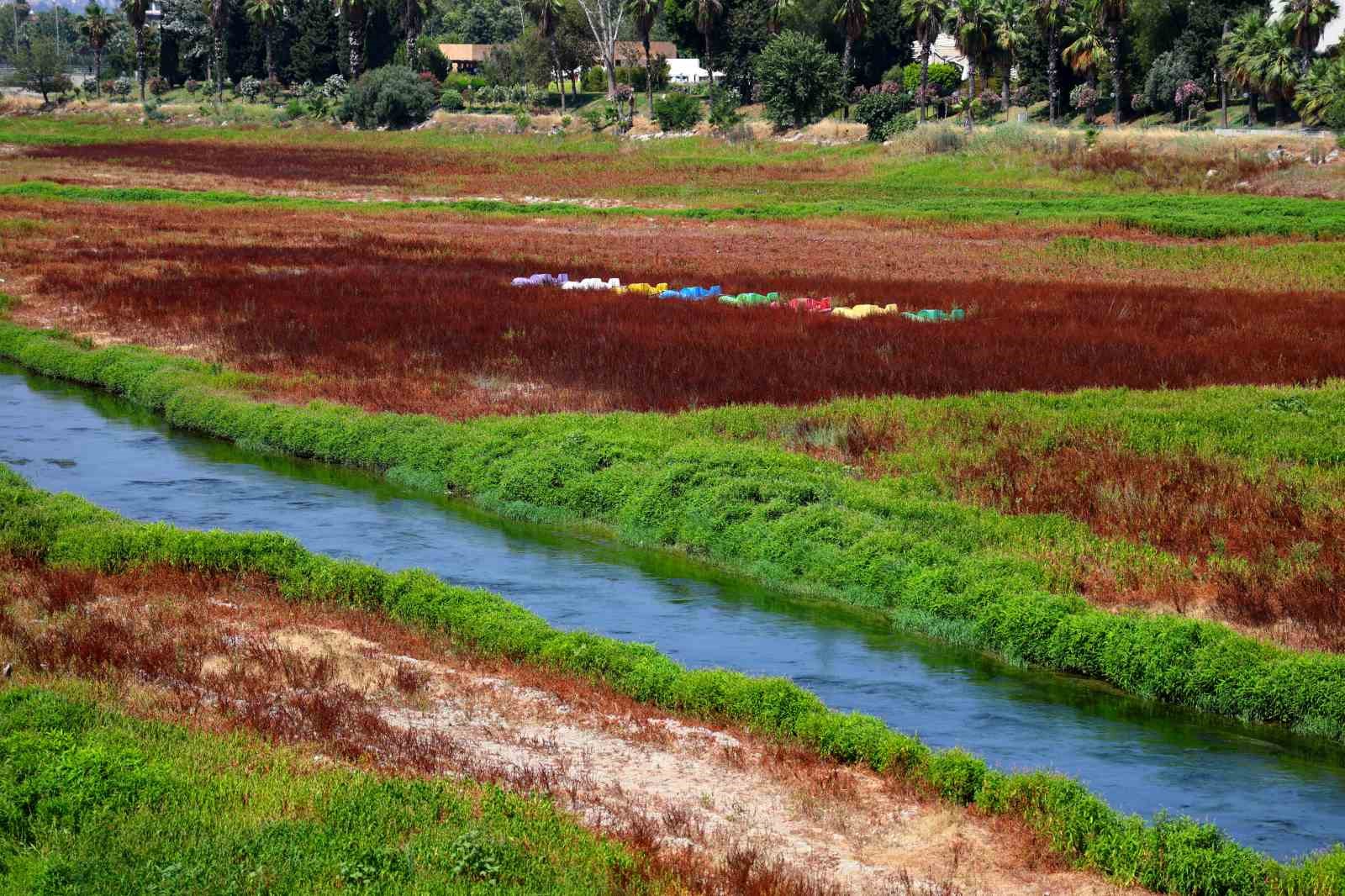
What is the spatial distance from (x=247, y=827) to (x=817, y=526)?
9897 millimetres

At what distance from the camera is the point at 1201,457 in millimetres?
19531

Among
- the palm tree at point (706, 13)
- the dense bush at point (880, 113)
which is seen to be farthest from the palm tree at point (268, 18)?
the dense bush at point (880, 113)

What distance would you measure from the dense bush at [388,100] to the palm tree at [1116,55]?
57592 millimetres

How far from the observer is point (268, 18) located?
13688cm

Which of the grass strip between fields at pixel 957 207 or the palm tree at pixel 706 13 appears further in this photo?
the palm tree at pixel 706 13

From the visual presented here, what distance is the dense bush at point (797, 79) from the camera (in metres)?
101

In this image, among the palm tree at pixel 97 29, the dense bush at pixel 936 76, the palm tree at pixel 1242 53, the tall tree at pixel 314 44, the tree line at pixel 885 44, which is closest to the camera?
the palm tree at pixel 1242 53

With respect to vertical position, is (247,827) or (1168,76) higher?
(1168,76)

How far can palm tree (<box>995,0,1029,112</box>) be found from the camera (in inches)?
3733

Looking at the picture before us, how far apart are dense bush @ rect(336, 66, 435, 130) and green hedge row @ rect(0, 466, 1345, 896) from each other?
352 feet

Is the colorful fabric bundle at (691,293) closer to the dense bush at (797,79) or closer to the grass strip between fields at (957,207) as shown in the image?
the grass strip between fields at (957,207)

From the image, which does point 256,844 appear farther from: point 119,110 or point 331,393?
point 119,110

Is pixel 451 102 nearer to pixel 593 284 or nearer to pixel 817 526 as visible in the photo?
pixel 593 284

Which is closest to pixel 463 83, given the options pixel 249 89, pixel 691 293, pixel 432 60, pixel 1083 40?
pixel 432 60
